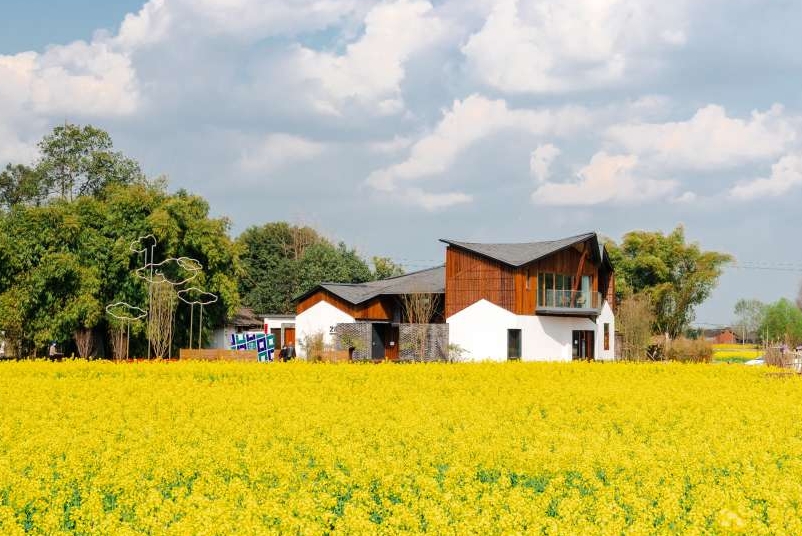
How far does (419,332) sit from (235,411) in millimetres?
28020

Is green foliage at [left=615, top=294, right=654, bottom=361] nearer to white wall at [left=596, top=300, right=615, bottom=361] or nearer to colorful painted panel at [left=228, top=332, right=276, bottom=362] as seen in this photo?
white wall at [left=596, top=300, right=615, bottom=361]

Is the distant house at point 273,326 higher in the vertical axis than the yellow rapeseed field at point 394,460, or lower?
higher

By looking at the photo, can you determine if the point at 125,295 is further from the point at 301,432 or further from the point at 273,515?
the point at 273,515

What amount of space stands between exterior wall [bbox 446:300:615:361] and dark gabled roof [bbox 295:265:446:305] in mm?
3276

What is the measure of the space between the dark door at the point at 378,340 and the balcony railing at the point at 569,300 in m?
9.63

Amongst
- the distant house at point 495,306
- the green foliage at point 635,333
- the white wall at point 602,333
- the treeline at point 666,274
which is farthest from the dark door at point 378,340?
the treeline at point 666,274

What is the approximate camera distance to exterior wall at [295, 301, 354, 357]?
165ft

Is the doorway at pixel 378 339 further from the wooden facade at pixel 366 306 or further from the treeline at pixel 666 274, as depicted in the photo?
the treeline at pixel 666 274

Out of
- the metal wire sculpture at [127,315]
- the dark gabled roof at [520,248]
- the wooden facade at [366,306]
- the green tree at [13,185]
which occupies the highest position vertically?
the green tree at [13,185]

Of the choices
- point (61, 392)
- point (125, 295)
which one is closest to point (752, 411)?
point (61, 392)

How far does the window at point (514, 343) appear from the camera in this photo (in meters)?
44.7

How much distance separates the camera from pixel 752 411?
19.2 m

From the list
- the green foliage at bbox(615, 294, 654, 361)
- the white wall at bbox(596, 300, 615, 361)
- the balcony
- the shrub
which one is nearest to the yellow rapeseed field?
the balcony

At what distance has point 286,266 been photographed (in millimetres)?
71000
